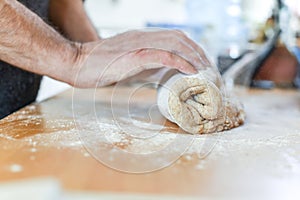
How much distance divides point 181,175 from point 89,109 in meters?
0.47

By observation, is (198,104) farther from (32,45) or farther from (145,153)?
(32,45)

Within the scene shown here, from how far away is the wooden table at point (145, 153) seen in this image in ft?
1.51

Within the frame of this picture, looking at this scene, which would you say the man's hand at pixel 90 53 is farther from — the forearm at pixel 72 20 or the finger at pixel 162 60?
the forearm at pixel 72 20

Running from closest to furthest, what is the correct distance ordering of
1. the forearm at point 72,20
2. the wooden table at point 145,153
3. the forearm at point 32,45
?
the wooden table at point 145,153, the forearm at point 32,45, the forearm at point 72,20

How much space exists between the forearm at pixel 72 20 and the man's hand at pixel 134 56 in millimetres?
455

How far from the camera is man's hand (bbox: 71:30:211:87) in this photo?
2.54 feet

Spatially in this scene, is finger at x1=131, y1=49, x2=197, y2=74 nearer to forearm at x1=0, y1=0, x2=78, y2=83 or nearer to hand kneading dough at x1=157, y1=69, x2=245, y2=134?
hand kneading dough at x1=157, y1=69, x2=245, y2=134

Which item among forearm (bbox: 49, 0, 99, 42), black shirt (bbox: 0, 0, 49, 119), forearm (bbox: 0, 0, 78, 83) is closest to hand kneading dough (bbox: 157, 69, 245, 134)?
forearm (bbox: 0, 0, 78, 83)

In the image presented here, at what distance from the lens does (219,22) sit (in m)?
2.51

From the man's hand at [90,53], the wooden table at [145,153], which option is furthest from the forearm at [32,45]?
the wooden table at [145,153]

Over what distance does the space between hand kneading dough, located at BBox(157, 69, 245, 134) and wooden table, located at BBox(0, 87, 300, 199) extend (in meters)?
0.02

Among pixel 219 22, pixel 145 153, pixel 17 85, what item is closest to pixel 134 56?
pixel 145 153

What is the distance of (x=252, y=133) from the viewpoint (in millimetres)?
742

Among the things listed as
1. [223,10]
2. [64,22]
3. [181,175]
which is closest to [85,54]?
[181,175]
